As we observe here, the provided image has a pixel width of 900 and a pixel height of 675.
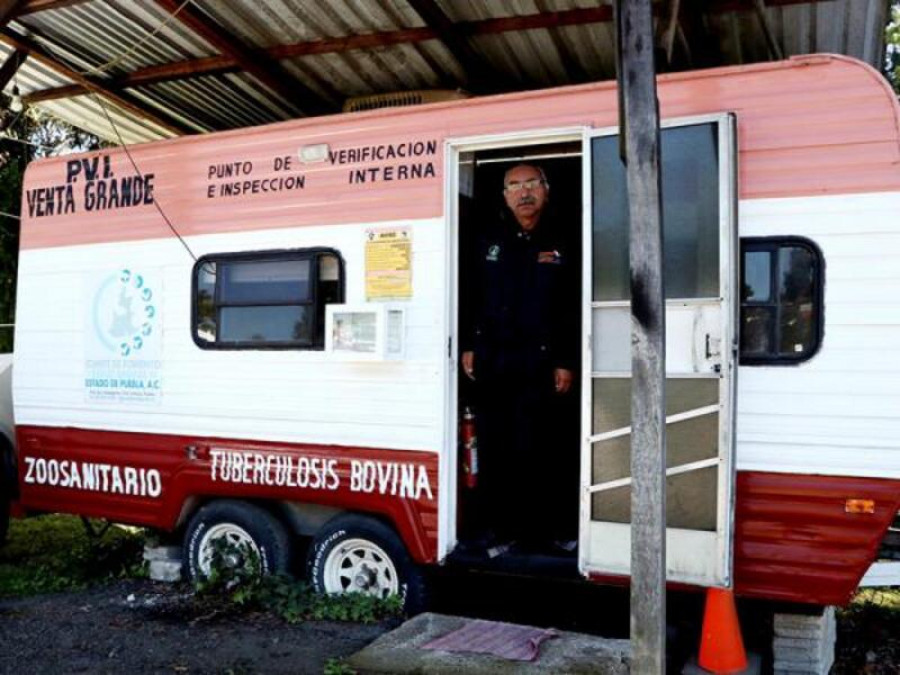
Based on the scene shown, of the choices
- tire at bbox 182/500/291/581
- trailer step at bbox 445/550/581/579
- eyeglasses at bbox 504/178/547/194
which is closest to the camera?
trailer step at bbox 445/550/581/579

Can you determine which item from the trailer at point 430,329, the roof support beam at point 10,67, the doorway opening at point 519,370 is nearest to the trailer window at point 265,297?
the trailer at point 430,329

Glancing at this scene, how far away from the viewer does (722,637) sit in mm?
4297

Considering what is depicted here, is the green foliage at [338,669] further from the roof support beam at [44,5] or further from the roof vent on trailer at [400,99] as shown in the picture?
the roof support beam at [44,5]

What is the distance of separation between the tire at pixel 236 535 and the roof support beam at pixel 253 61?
3.30 m

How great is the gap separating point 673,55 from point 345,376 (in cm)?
326

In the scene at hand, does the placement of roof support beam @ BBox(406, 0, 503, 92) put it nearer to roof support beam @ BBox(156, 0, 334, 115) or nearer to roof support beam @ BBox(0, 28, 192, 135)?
roof support beam @ BBox(156, 0, 334, 115)

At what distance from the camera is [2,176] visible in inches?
452

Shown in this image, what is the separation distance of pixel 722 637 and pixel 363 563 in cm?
214

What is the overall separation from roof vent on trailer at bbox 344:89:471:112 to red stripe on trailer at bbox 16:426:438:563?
287 cm

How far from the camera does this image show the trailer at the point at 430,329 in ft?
13.7

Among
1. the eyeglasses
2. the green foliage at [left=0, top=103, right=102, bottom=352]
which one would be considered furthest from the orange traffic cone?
the green foliage at [left=0, top=103, right=102, bottom=352]

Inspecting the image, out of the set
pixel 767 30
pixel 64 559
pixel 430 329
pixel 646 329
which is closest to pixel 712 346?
pixel 646 329

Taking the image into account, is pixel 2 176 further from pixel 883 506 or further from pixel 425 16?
pixel 883 506

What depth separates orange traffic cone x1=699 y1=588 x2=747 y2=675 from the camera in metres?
4.29
